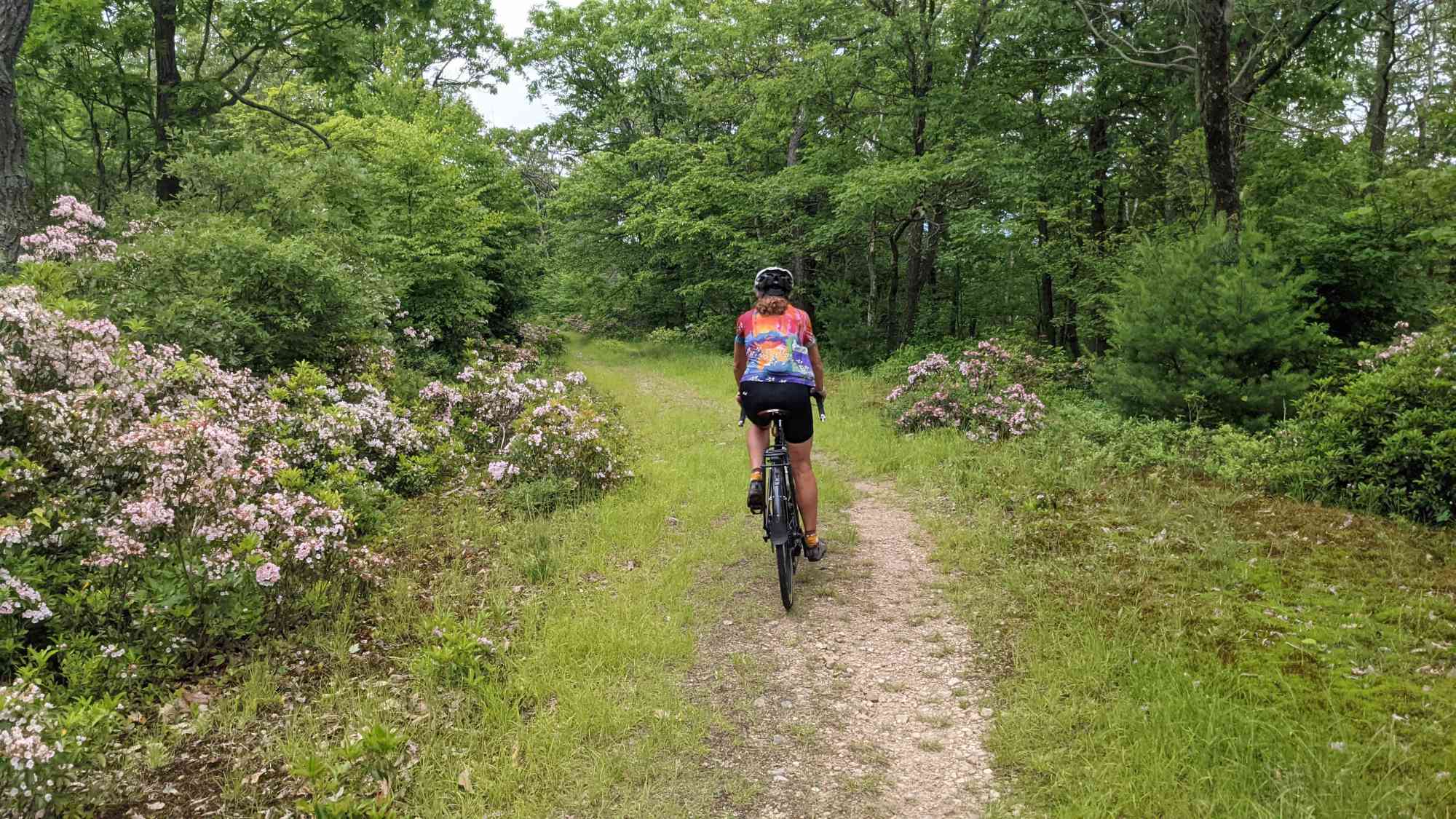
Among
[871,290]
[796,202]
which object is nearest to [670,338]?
[796,202]

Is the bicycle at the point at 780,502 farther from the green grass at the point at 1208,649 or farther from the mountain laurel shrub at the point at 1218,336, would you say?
the mountain laurel shrub at the point at 1218,336

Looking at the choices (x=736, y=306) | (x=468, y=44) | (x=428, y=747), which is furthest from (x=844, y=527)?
(x=468, y=44)

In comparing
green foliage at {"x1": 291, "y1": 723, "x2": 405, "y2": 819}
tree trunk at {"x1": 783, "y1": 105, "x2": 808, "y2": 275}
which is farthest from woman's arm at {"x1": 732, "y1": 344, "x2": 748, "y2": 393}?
tree trunk at {"x1": 783, "y1": 105, "x2": 808, "y2": 275}

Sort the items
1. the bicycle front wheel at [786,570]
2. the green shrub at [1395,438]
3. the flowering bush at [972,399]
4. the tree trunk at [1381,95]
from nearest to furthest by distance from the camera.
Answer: the bicycle front wheel at [786,570]
the green shrub at [1395,438]
the flowering bush at [972,399]
the tree trunk at [1381,95]

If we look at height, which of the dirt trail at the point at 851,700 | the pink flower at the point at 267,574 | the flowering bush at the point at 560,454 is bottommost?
the dirt trail at the point at 851,700

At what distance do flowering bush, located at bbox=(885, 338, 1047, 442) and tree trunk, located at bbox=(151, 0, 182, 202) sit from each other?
11.9 meters

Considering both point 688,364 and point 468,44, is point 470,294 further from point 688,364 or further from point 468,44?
point 468,44

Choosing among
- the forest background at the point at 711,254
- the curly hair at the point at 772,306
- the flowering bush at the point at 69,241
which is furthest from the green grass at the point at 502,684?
the flowering bush at the point at 69,241

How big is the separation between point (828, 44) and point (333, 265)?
12.5 metres

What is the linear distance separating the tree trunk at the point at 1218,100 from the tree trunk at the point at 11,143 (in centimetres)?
1292

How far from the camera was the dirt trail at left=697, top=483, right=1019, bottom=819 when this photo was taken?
3.08 m

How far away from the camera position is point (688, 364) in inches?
811

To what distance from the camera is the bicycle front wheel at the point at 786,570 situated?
4660 millimetres

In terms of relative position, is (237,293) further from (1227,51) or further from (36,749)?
(1227,51)
